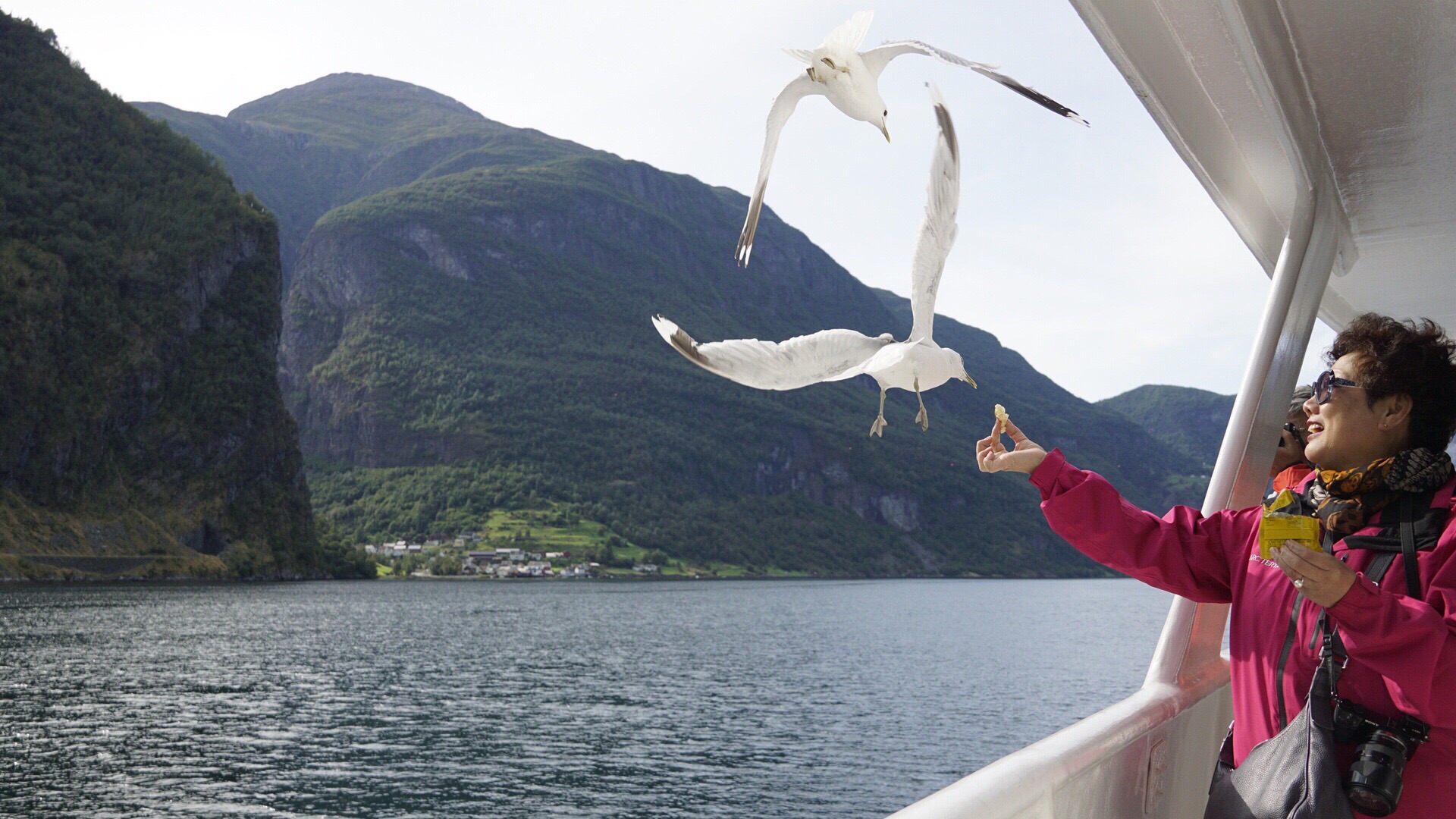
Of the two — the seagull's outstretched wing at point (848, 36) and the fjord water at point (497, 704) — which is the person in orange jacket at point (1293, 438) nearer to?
the seagull's outstretched wing at point (848, 36)

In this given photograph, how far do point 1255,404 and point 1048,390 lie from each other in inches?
3536

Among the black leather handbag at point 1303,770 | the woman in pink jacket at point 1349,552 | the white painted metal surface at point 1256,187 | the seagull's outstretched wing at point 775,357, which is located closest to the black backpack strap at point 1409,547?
the woman in pink jacket at point 1349,552

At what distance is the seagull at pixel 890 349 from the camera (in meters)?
1.17

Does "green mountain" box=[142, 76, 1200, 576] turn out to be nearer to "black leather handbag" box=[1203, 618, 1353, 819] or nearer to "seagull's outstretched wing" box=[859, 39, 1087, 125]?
"black leather handbag" box=[1203, 618, 1353, 819]

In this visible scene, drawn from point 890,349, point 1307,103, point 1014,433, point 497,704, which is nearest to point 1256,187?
point 1307,103

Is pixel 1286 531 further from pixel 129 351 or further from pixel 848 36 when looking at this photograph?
pixel 129 351

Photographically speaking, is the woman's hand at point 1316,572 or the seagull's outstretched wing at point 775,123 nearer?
the woman's hand at point 1316,572

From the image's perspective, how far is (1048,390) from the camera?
88.8m

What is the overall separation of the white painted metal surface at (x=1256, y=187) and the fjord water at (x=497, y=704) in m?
19.5

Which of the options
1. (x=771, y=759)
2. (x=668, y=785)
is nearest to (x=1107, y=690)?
(x=771, y=759)

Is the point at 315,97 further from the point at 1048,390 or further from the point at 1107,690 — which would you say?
the point at 1107,690

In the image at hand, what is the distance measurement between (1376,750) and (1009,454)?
2.21ft

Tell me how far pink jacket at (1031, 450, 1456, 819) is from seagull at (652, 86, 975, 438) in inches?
22.5

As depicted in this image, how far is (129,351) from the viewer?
68.4m
